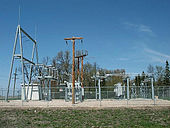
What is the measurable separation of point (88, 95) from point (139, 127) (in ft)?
84.9

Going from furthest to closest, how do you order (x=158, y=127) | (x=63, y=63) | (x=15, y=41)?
(x=63, y=63) < (x=15, y=41) < (x=158, y=127)

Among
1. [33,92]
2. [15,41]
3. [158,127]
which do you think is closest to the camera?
[158,127]

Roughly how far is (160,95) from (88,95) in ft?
38.7

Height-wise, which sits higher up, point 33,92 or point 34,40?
point 34,40

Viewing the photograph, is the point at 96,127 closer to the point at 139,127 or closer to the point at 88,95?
the point at 139,127

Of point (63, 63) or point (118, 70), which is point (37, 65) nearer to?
point (63, 63)

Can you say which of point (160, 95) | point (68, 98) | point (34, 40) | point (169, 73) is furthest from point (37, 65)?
point (169, 73)

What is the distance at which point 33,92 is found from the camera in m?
34.8

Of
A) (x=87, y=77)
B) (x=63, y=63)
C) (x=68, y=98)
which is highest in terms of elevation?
(x=63, y=63)

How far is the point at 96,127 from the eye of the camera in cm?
1054

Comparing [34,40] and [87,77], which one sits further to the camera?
[87,77]

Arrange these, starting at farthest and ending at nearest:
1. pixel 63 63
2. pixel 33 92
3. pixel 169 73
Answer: pixel 169 73
pixel 63 63
pixel 33 92

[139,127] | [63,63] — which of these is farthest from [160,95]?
[139,127]

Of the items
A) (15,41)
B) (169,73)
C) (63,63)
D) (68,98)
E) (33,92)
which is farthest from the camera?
(169,73)
